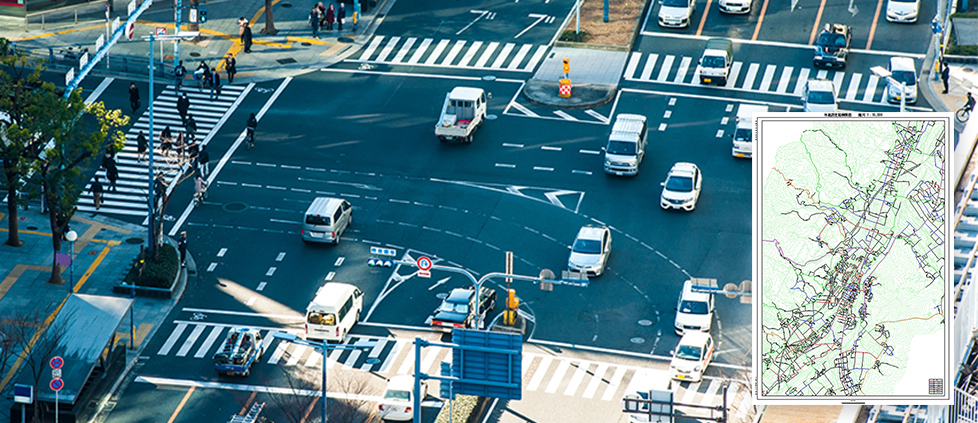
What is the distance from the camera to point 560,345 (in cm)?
6494

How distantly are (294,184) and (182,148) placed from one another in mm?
7554

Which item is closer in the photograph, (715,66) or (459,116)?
(459,116)

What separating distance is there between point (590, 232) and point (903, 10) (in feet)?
123

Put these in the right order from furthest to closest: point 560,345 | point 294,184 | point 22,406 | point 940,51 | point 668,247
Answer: point 940,51 → point 294,184 → point 668,247 → point 560,345 → point 22,406

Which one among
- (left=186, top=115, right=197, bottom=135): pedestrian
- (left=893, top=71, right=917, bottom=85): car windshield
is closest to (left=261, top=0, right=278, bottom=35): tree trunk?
(left=186, top=115, right=197, bottom=135): pedestrian

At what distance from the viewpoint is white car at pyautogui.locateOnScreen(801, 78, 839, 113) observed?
84.1 meters

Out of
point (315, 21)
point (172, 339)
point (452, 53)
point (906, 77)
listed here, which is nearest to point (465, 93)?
point (452, 53)

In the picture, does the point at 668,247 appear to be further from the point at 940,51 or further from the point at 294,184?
the point at 940,51

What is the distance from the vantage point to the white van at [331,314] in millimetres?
64250

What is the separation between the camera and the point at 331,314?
211 ft

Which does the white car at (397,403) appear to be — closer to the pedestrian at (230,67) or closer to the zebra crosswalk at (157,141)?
the zebra crosswalk at (157,141)

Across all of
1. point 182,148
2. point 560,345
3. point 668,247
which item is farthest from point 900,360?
point 182,148

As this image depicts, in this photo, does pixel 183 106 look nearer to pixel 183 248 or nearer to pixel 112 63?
pixel 112 63

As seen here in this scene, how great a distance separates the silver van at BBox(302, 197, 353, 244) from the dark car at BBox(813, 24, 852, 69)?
35.8m
